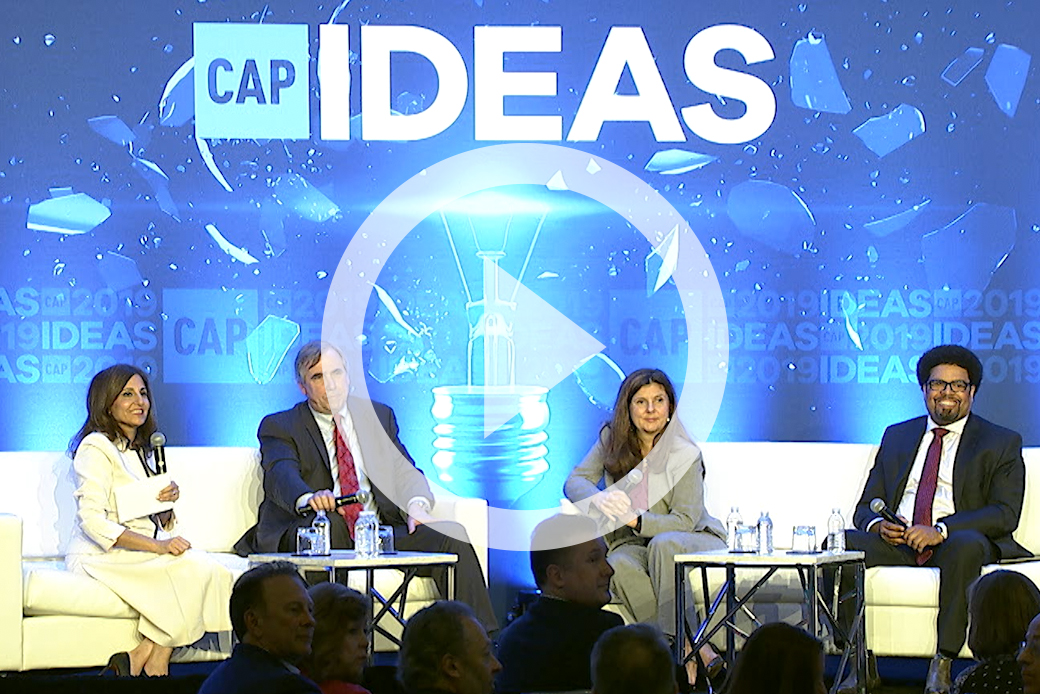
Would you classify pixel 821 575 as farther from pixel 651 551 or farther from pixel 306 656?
pixel 306 656

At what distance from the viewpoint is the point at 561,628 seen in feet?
12.3

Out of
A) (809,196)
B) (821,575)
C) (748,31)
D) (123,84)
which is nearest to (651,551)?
(821,575)

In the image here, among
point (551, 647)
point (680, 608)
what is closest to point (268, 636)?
point (551, 647)

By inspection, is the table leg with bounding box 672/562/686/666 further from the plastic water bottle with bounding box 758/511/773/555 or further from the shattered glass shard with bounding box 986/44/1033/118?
the shattered glass shard with bounding box 986/44/1033/118

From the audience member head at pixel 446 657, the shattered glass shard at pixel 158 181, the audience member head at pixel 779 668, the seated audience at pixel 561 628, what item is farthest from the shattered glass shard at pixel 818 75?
the audience member head at pixel 779 668

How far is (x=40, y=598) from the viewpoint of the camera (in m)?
5.49

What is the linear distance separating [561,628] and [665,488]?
243cm

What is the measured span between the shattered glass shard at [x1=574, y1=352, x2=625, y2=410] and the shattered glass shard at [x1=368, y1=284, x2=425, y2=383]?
2.23ft

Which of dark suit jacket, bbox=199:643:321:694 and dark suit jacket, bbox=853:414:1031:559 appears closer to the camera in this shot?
dark suit jacket, bbox=199:643:321:694

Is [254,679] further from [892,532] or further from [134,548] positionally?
[892,532]

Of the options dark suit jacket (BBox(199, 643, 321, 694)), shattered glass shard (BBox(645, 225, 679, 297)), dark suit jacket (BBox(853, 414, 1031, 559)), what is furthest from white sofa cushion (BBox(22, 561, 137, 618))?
dark suit jacket (BBox(853, 414, 1031, 559))

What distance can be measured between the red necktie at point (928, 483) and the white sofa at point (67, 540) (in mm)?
1594

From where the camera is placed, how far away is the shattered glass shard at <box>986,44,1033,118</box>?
6918mm

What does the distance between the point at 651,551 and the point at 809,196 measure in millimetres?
1885
